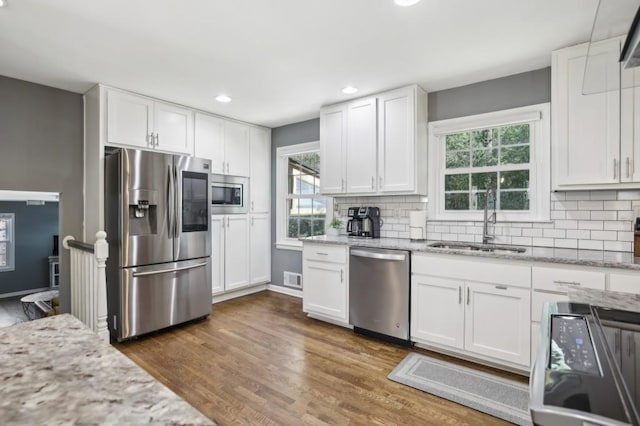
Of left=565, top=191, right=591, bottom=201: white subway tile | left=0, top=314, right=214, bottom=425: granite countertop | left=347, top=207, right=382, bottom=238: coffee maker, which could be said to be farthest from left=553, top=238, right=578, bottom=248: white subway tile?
left=0, top=314, right=214, bottom=425: granite countertop

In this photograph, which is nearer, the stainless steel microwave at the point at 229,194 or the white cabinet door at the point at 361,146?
the white cabinet door at the point at 361,146

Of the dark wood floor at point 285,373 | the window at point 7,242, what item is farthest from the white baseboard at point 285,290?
the window at point 7,242

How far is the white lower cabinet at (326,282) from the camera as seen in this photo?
336cm

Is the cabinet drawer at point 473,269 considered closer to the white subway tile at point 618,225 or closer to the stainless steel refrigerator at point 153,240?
the white subway tile at point 618,225

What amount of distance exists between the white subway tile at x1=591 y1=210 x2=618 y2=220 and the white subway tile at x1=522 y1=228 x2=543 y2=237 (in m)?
0.37

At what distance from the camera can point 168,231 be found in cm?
330

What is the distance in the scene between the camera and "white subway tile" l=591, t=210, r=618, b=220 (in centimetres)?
254

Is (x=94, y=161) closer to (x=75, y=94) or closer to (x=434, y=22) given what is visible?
(x=75, y=94)

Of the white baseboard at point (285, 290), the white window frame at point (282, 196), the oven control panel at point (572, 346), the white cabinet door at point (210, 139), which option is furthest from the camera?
the white window frame at point (282, 196)

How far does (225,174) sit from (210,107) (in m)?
0.83

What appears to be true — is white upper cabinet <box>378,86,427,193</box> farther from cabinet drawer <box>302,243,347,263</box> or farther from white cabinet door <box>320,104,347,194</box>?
cabinet drawer <box>302,243,347,263</box>

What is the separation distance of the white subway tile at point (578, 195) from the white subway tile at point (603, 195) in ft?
0.10

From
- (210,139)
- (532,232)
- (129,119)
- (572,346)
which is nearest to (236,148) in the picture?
(210,139)

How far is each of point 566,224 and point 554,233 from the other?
11 cm
